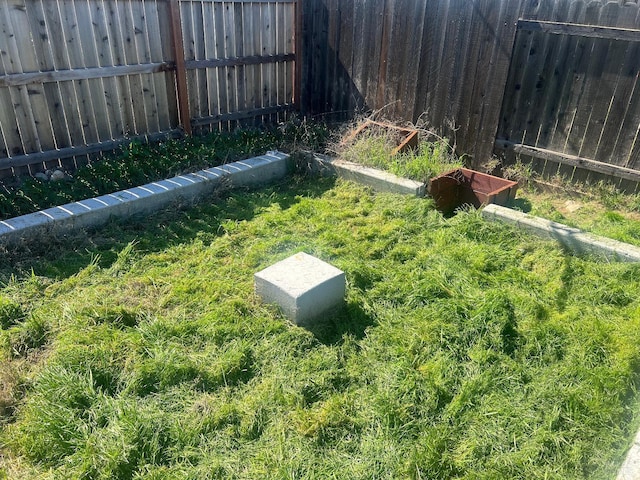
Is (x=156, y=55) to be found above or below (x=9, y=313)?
above

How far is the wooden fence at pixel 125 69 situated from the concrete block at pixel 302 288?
3.45 meters

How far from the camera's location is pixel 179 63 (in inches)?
237

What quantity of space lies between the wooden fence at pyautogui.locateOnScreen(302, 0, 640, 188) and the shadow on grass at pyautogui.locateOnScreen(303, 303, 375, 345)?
138 inches

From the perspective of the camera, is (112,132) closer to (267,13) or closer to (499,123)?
(267,13)

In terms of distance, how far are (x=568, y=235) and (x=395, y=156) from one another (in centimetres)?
221

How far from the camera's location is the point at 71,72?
5.19 meters

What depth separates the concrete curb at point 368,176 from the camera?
512 centimetres

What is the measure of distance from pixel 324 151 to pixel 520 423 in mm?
4429

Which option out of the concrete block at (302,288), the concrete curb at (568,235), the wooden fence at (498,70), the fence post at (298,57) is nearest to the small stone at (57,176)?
the concrete block at (302,288)

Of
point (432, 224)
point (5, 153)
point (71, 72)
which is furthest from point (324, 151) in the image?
point (5, 153)

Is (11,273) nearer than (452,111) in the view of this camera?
Yes

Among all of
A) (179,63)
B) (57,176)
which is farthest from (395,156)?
(57,176)

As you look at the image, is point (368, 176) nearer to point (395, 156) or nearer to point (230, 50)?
point (395, 156)

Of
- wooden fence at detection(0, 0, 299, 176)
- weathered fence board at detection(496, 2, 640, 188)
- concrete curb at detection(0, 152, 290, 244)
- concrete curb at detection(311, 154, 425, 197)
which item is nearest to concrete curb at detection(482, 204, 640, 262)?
concrete curb at detection(311, 154, 425, 197)
